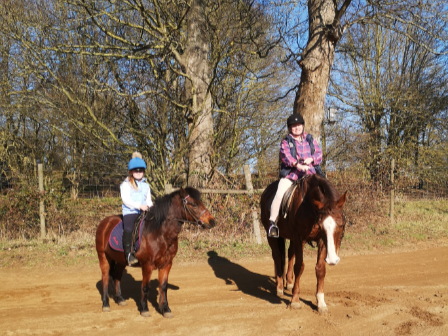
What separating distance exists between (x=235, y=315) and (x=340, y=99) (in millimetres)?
15789

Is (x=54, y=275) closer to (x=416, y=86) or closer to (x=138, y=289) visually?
(x=138, y=289)

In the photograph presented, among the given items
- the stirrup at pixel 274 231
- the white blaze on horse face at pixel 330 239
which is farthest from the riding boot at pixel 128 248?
the white blaze on horse face at pixel 330 239

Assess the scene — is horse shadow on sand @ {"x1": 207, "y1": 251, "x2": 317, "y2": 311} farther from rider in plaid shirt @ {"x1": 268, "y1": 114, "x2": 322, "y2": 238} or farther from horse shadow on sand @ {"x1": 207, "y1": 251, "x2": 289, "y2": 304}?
rider in plaid shirt @ {"x1": 268, "y1": 114, "x2": 322, "y2": 238}

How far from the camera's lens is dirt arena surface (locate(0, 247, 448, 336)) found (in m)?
4.69

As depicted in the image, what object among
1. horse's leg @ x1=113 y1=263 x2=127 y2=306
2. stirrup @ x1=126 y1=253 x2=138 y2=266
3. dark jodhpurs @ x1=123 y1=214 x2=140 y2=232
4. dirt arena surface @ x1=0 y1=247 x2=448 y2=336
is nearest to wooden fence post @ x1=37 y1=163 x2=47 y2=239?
dirt arena surface @ x1=0 y1=247 x2=448 y2=336

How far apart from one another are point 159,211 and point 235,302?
6.14 feet

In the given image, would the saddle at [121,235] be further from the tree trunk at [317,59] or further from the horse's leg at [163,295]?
the tree trunk at [317,59]

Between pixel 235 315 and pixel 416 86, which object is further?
pixel 416 86

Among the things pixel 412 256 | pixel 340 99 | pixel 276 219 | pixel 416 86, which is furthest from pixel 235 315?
pixel 416 86

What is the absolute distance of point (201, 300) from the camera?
19.6 feet

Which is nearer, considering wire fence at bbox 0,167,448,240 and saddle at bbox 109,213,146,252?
saddle at bbox 109,213,146,252

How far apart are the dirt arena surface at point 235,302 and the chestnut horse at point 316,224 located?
1.54ft

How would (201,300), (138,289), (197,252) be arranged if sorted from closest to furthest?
(201,300) < (138,289) < (197,252)

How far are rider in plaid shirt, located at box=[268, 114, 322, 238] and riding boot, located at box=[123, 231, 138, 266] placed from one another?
2.11 metres
